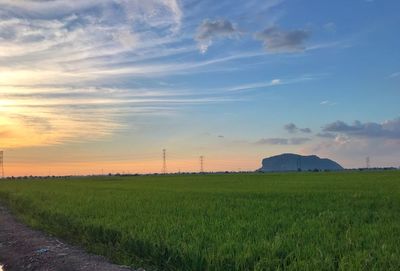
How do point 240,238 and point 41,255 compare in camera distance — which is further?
point 41,255

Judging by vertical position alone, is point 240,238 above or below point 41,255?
above

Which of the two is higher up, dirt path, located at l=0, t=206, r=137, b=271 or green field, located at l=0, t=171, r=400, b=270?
green field, located at l=0, t=171, r=400, b=270

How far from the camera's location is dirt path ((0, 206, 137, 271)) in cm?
1131

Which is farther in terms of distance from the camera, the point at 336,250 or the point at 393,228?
the point at 393,228

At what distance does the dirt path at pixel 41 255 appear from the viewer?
11312mm

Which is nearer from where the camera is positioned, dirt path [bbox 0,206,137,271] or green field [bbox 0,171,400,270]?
green field [bbox 0,171,400,270]

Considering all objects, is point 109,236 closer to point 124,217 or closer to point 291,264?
point 124,217

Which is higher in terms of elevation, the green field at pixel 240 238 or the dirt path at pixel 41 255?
the green field at pixel 240 238

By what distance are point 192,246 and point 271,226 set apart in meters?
3.70

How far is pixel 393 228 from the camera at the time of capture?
41.6 feet

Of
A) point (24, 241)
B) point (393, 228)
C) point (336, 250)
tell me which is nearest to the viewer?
point (336, 250)

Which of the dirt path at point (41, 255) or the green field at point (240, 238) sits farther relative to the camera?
the dirt path at point (41, 255)

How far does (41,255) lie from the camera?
512 inches

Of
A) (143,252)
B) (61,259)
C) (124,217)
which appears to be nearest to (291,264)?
(143,252)
